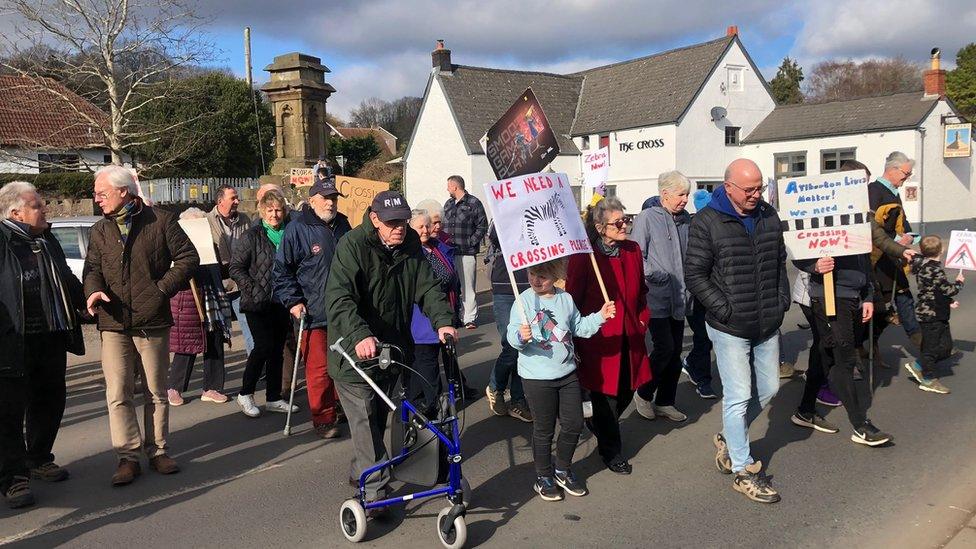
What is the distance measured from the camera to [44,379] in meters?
5.41

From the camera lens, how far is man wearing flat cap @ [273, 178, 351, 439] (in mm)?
6195

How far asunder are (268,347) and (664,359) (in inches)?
137

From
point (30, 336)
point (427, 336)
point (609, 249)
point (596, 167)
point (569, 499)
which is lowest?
point (569, 499)

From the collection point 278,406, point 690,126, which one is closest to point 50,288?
point 278,406

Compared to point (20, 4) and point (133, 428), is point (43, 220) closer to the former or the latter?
point (133, 428)

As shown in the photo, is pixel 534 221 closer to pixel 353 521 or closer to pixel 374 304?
pixel 374 304

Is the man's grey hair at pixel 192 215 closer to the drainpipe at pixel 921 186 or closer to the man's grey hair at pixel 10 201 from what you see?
the man's grey hair at pixel 10 201

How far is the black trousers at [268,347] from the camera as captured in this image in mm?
6852

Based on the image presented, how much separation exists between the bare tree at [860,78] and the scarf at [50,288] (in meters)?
67.7

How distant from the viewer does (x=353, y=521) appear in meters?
4.30

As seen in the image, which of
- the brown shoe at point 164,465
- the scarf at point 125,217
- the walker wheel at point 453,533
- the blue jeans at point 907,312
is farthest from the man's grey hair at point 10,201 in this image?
the blue jeans at point 907,312

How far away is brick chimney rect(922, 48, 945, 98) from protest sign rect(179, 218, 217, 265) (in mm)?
30748

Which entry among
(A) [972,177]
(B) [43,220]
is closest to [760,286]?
(B) [43,220]

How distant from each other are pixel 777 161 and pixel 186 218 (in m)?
31.5
